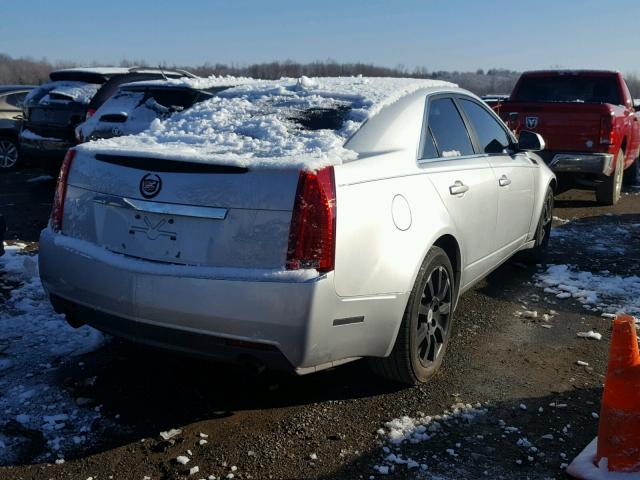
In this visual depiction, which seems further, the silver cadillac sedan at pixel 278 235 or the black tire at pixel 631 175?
the black tire at pixel 631 175

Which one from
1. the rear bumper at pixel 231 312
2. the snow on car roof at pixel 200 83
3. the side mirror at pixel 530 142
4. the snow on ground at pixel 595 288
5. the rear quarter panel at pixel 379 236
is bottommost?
the snow on ground at pixel 595 288

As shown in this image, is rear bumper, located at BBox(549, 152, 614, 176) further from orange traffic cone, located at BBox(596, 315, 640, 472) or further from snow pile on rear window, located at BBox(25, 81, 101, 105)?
snow pile on rear window, located at BBox(25, 81, 101, 105)

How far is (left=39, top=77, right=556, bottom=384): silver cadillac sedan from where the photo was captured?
2.76 meters

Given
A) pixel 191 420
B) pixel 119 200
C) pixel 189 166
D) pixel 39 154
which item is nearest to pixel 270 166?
pixel 189 166

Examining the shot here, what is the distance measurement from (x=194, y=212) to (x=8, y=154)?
34.5 ft

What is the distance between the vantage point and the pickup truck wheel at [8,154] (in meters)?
11.9

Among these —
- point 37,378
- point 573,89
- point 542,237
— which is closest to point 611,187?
point 573,89

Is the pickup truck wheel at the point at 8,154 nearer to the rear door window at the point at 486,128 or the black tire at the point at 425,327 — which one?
the rear door window at the point at 486,128

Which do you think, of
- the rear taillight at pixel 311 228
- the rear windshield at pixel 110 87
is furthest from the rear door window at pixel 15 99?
the rear taillight at pixel 311 228

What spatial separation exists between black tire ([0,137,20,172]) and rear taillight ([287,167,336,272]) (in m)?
10.8

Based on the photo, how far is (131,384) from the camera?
3.55 m

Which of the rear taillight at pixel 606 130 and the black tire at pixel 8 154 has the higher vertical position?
the rear taillight at pixel 606 130

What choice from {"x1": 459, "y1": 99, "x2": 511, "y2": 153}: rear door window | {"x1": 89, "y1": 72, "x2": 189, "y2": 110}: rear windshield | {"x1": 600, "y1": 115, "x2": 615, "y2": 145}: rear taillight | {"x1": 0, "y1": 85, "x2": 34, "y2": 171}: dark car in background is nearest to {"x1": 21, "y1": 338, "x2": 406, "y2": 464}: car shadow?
{"x1": 459, "y1": 99, "x2": 511, "y2": 153}: rear door window

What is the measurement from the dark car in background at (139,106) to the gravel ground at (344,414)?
385cm
